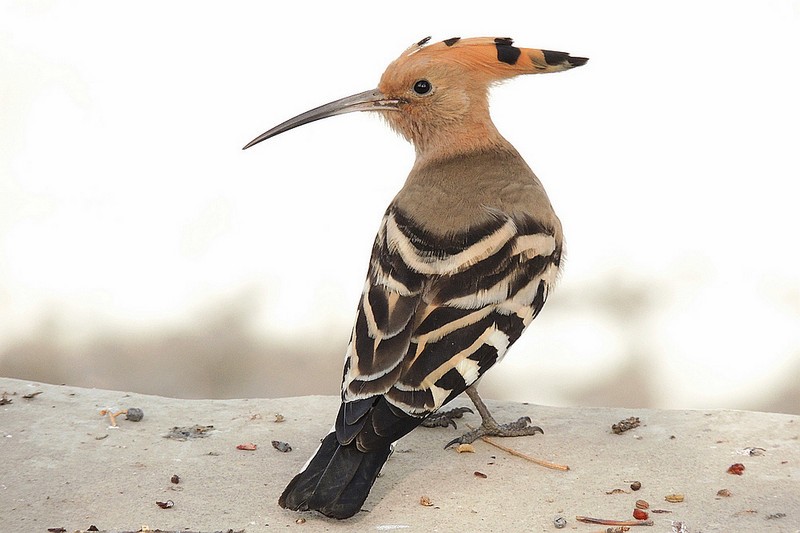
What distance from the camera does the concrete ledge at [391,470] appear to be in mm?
3531

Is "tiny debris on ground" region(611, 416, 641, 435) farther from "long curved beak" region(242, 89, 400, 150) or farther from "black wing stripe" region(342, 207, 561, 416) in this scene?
"long curved beak" region(242, 89, 400, 150)

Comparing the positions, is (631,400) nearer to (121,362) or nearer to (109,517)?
(121,362)

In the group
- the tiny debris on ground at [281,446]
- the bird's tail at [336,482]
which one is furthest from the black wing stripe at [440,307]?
the tiny debris on ground at [281,446]

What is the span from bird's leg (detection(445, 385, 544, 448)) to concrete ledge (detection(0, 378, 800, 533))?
0.12ft

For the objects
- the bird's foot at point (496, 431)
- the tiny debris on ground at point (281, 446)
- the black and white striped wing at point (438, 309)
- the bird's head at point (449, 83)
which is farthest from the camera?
the bird's head at point (449, 83)

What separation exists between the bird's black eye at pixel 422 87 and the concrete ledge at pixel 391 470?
1.12 m

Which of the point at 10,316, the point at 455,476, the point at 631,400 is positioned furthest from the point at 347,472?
the point at 10,316

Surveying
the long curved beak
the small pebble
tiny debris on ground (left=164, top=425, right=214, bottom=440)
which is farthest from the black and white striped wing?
the small pebble

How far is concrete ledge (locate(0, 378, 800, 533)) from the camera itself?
3.53m

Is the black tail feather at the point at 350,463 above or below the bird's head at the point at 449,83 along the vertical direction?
below

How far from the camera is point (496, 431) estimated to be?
4.23 m

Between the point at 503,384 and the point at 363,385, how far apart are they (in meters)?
2.96

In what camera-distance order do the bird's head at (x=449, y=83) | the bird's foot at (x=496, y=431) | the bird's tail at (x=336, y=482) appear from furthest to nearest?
the bird's head at (x=449, y=83) < the bird's foot at (x=496, y=431) < the bird's tail at (x=336, y=482)

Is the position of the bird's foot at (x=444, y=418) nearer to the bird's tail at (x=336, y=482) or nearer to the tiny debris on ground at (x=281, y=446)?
the tiny debris on ground at (x=281, y=446)
